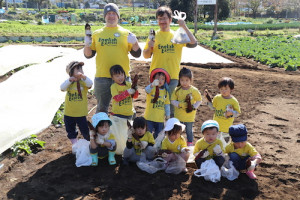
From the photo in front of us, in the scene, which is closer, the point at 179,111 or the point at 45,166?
the point at 45,166

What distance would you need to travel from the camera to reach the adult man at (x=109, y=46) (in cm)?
409

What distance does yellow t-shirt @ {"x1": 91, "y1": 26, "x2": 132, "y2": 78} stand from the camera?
13.4 feet

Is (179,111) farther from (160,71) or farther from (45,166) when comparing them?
(45,166)

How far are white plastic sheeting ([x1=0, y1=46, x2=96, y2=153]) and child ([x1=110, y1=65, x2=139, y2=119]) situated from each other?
158 centimetres

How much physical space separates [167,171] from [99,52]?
72.7 inches

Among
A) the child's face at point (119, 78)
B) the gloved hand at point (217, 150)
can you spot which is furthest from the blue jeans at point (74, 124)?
the gloved hand at point (217, 150)

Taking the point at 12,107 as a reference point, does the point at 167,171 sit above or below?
below

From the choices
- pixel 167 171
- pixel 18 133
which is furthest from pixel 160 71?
pixel 18 133

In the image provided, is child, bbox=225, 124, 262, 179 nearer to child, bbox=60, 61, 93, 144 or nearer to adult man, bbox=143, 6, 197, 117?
adult man, bbox=143, 6, 197, 117

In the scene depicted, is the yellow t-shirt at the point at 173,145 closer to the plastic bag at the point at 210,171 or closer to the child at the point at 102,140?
the plastic bag at the point at 210,171

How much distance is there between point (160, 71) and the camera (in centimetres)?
412

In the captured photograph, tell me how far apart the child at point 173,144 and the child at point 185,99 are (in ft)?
1.53

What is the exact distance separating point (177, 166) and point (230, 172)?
0.64 m

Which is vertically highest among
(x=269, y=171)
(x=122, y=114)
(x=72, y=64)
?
(x=72, y=64)
